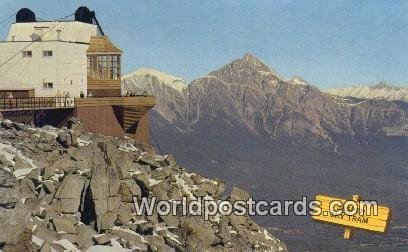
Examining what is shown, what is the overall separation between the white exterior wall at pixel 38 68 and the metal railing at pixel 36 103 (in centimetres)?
217

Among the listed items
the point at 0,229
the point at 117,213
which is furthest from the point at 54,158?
the point at 0,229

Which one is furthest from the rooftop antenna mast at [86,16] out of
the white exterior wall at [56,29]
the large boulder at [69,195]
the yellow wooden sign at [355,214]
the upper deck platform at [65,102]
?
the yellow wooden sign at [355,214]

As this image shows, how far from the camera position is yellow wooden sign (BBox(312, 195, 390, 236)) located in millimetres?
33625

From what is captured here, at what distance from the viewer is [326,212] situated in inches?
1334

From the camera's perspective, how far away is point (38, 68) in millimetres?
79125

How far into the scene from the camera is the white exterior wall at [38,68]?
260ft

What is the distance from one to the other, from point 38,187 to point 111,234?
6.78 meters

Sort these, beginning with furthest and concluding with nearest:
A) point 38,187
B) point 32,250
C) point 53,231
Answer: point 38,187 → point 53,231 → point 32,250

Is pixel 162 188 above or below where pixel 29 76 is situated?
below

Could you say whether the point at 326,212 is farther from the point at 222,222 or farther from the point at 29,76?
the point at 29,76

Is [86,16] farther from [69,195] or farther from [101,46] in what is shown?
[69,195]

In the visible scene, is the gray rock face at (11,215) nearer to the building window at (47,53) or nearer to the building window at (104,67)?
the building window at (47,53)

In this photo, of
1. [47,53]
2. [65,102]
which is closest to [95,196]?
[65,102]

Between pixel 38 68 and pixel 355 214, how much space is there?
5247 cm
